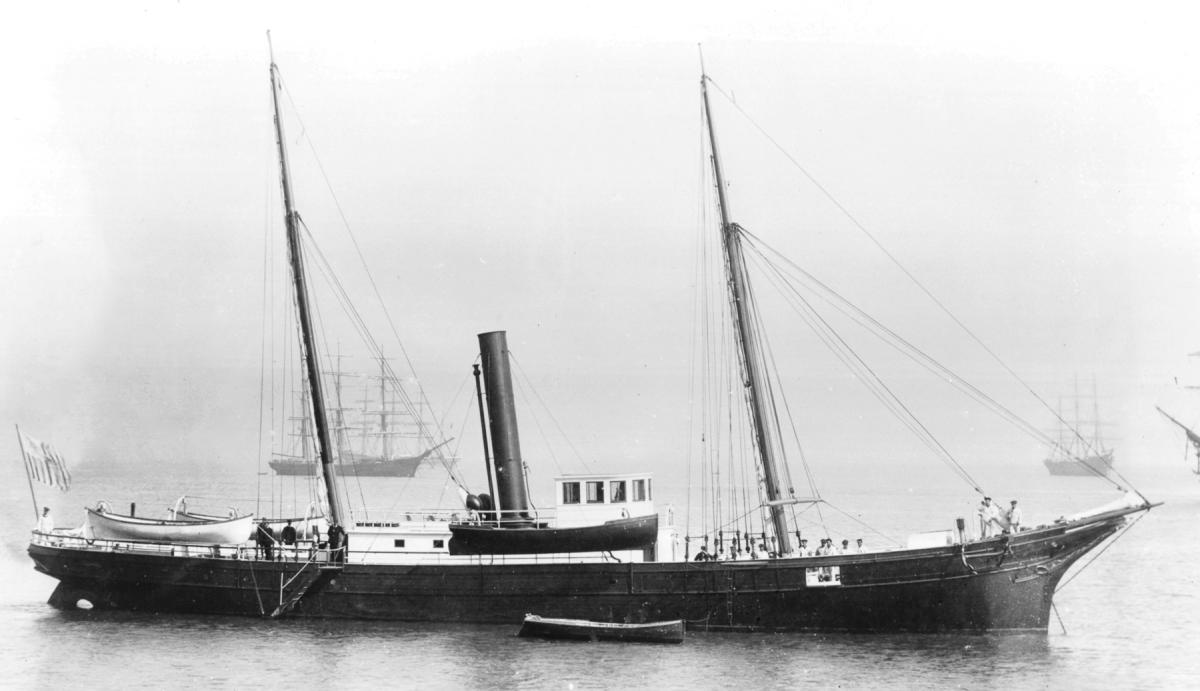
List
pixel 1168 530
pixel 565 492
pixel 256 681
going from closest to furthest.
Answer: pixel 256 681 → pixel 565 492 → pixel 1168 530

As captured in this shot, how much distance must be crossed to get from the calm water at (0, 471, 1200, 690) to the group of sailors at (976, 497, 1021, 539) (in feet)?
8.88

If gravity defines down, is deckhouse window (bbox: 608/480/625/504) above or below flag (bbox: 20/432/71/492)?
below

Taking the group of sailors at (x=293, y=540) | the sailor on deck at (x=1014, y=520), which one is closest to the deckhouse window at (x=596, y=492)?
the group of sailors at (x=293, y=540)

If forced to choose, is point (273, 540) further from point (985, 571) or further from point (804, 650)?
point (985, 571)

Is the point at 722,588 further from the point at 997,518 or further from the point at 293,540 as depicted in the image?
the point at 293,540

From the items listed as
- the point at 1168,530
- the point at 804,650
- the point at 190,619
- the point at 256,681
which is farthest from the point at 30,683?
the point at 1168,530

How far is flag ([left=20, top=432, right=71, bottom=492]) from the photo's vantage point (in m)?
31.9

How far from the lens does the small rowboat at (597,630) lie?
26984 mm

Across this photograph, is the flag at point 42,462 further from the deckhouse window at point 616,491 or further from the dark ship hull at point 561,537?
the deckhouse window at point 616,491

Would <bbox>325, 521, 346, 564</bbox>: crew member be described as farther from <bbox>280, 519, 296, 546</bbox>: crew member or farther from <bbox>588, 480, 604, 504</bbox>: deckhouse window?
<bbox>588, 480, 604, 504</bbox>: deckhouse window

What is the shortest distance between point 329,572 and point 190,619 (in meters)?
4.22

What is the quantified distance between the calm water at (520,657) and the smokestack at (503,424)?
3401 millimetres

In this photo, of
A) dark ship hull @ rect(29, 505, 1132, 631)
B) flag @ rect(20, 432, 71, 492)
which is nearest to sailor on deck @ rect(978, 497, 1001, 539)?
dark ship hull @ rect(29, 505, 1132, 631)

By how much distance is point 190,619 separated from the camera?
30734 mm
